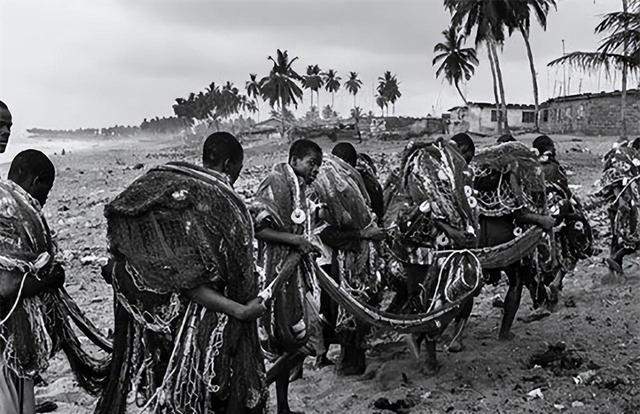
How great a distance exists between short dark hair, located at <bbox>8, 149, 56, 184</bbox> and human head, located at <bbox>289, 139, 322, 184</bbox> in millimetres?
1525

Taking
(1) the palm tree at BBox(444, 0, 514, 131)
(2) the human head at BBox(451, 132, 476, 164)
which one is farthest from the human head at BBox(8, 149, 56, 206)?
(1) the palm tree at BBox(444, 0, 514, 131)

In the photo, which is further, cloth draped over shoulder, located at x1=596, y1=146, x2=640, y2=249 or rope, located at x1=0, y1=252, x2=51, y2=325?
cloth draped over shoulder, located at x1=596, y1=146, x2=640, y2=249

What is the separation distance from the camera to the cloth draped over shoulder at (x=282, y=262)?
414cm

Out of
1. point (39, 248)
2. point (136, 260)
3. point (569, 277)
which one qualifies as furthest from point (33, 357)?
point (569, 277)

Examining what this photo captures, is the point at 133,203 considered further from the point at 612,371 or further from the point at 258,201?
the point at 612,371

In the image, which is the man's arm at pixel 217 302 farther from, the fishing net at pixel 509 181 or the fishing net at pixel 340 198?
the fishing net at pixel 509 181

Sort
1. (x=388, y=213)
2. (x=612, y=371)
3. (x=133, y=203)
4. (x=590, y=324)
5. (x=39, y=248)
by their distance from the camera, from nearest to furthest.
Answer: (x=133, y=203)
(x=39, y=248)
(x=612, y=371)
(x=388, y=213)
(x=590, y=324)

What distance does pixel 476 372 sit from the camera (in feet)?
18.5

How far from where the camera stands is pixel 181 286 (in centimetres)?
288

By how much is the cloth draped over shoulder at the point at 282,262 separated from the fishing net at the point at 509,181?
2439 mm

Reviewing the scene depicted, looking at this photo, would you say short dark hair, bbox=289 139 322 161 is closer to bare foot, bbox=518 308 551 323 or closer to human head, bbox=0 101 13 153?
human head, bbox=0 101 13 153

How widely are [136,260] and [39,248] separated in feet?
2.98

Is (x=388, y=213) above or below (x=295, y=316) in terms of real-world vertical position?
above

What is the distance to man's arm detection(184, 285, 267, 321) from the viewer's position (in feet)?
9.60
